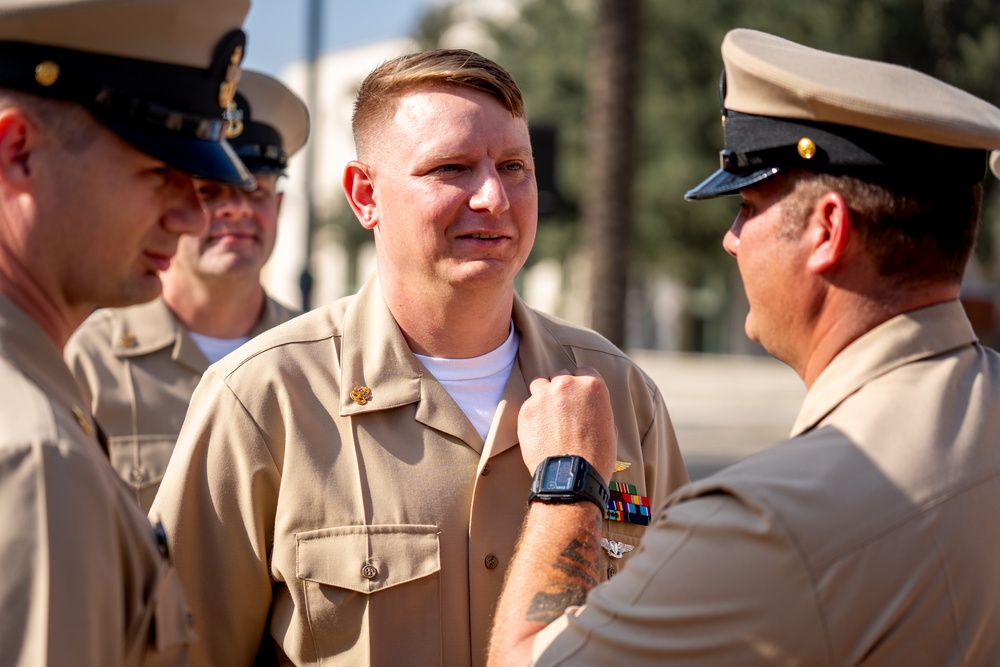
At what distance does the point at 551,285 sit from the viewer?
114 feet

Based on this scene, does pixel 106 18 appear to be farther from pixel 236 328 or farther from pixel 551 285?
pixel 551 285

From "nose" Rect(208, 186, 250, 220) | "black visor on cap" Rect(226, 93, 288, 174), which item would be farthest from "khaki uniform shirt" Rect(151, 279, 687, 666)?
"black visor on cap" Rect(226, 93, 288, 174)

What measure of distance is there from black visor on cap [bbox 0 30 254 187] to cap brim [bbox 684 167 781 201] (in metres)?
0.93

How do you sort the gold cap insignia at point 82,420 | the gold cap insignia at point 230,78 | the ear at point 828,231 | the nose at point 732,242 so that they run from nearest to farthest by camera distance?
the gold cap insignia at point 82,420 < the gold cap insignia at point 230,78 < the ear at point 828,231 < the nose at point 732,242

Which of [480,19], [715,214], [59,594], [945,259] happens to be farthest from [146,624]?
[480,19]

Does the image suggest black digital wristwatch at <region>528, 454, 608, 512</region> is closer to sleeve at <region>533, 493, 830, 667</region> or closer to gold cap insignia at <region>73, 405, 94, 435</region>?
sleeve at <region>533, 493, 830, 667</region>

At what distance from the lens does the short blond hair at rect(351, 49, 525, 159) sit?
2.95m

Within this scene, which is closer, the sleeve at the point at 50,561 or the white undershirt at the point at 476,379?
the sleeve at the point at 50,561

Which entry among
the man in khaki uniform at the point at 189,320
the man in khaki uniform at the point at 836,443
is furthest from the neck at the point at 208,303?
the man in khaki uniform at the point at 836,443

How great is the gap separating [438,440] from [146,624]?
1121 mm

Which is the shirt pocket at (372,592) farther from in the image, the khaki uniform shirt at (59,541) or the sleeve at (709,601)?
the khaki uniform shirt at (59,541)

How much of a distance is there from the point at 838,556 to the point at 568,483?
0.70 m

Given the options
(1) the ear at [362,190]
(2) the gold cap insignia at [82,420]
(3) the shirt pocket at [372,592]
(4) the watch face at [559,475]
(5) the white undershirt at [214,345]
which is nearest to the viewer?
(2) the gold cap insignia at [82,420]

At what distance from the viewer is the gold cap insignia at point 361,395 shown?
2.80m
